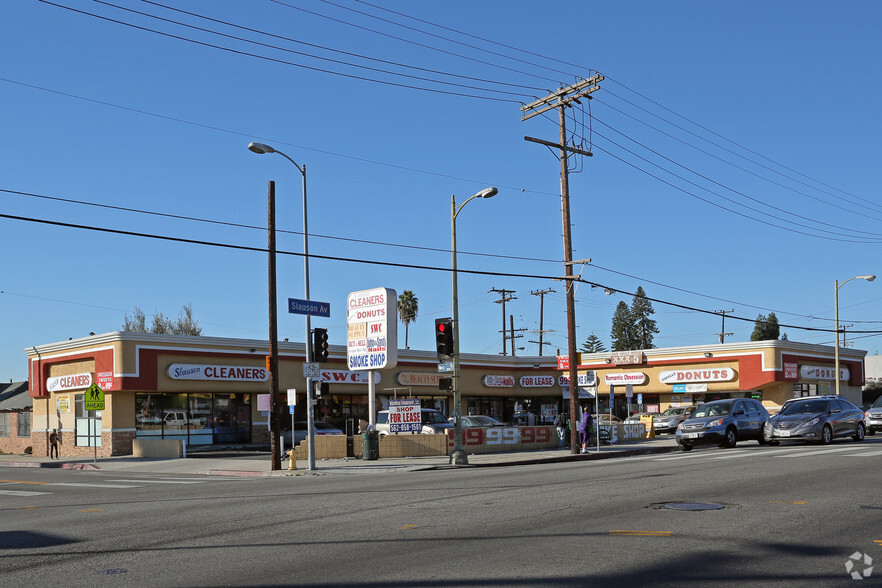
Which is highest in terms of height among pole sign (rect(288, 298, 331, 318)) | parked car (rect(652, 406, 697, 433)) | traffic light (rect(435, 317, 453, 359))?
pole sign (rect(288, 298, 331, 318))

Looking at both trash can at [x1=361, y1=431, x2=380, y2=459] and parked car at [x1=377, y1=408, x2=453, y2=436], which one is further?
parked car at [x1=377, y1=408, x2=453, y2=436]

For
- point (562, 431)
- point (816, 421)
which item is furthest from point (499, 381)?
point (816, 421)

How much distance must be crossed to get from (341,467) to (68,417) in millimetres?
20404

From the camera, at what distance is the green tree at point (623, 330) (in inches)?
4660

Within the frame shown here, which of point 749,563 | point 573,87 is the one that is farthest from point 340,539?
point 573,87

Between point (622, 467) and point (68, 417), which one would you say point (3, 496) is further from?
point (68, 417)

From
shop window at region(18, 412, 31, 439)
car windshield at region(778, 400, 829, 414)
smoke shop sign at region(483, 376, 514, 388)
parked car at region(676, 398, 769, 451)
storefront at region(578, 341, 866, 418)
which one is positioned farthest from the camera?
smoke shop sign at region(483, 376, 514, 388)

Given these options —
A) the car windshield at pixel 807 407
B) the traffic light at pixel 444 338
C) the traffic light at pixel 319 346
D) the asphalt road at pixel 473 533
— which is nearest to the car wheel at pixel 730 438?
the car windshield at pixel 807 407

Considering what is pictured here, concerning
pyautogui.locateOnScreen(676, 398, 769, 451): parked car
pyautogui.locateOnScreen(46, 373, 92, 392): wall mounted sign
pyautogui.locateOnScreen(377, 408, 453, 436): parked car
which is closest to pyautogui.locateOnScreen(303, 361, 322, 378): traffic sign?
pyautogui.locateOnScreen(377, 408, 453, 436): parked car

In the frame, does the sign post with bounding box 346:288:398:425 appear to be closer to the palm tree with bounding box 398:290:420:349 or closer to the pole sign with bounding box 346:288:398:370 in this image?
the pole sign with bounding box 346:288:398:370

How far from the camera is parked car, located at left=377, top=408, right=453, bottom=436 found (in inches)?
1266

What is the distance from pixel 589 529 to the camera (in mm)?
9578

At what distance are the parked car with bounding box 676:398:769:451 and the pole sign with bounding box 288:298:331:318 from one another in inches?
487

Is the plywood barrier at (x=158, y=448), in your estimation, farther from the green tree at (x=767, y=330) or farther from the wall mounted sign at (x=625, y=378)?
the green tree at (x=767, y=330)
